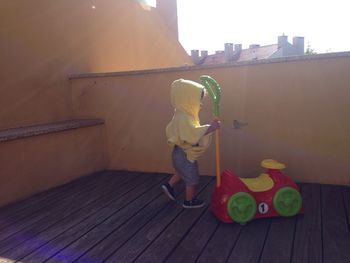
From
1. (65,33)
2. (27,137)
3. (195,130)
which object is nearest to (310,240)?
(195,130)

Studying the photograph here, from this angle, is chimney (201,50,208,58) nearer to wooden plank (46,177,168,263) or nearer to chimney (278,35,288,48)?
chimney (278,35,288,48)

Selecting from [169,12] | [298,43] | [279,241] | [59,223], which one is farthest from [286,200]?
[298,43]

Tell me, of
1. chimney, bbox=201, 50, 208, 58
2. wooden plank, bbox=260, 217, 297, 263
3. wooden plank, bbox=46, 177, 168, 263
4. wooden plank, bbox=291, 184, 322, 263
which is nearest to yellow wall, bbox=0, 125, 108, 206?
wooden plank, bbox=46, 177, 168, 263

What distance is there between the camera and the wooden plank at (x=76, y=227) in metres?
2.39

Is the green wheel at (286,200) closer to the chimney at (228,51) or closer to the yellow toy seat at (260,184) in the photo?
the yellow toy seat at (260,184)

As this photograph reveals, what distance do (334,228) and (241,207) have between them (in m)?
0.69

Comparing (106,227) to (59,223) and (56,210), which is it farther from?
(56,210)

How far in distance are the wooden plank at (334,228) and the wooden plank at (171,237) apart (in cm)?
97

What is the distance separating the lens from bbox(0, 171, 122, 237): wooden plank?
9.29 feet

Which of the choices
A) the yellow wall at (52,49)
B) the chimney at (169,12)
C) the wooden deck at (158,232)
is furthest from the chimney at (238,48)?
the wooden deck at (158,232)

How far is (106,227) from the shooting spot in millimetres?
2766

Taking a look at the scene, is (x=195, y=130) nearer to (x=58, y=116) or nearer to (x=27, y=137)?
(x=27, y=137)

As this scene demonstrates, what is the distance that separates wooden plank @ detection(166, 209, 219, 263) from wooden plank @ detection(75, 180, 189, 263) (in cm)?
42

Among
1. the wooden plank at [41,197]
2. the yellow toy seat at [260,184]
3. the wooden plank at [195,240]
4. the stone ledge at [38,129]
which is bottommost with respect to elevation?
the wooden plank at [41,197]
